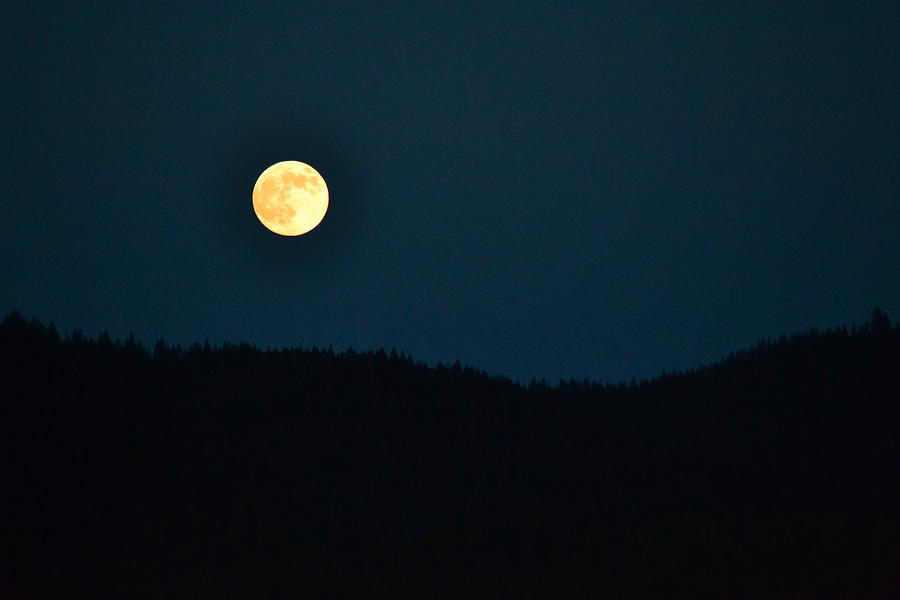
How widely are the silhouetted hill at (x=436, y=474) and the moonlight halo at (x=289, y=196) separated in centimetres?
2107

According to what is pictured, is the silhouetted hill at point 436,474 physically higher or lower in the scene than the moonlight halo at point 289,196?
lower

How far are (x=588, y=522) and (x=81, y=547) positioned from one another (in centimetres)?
3393

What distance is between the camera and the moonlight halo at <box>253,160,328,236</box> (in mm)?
67875

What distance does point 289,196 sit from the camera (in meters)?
68.1

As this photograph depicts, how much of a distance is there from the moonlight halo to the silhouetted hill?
21073 millimetres

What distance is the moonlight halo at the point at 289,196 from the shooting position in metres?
67.9

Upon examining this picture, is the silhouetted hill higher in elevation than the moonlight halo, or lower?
lower

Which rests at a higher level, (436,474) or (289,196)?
(289,196)

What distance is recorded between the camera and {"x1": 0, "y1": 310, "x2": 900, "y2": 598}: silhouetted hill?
6288cm

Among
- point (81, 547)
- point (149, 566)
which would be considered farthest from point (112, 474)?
point (149, 566)

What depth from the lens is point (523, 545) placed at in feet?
230

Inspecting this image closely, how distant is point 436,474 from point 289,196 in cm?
3052

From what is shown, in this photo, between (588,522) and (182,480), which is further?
(182,480)

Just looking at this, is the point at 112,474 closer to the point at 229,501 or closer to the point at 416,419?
the point at 229,501
